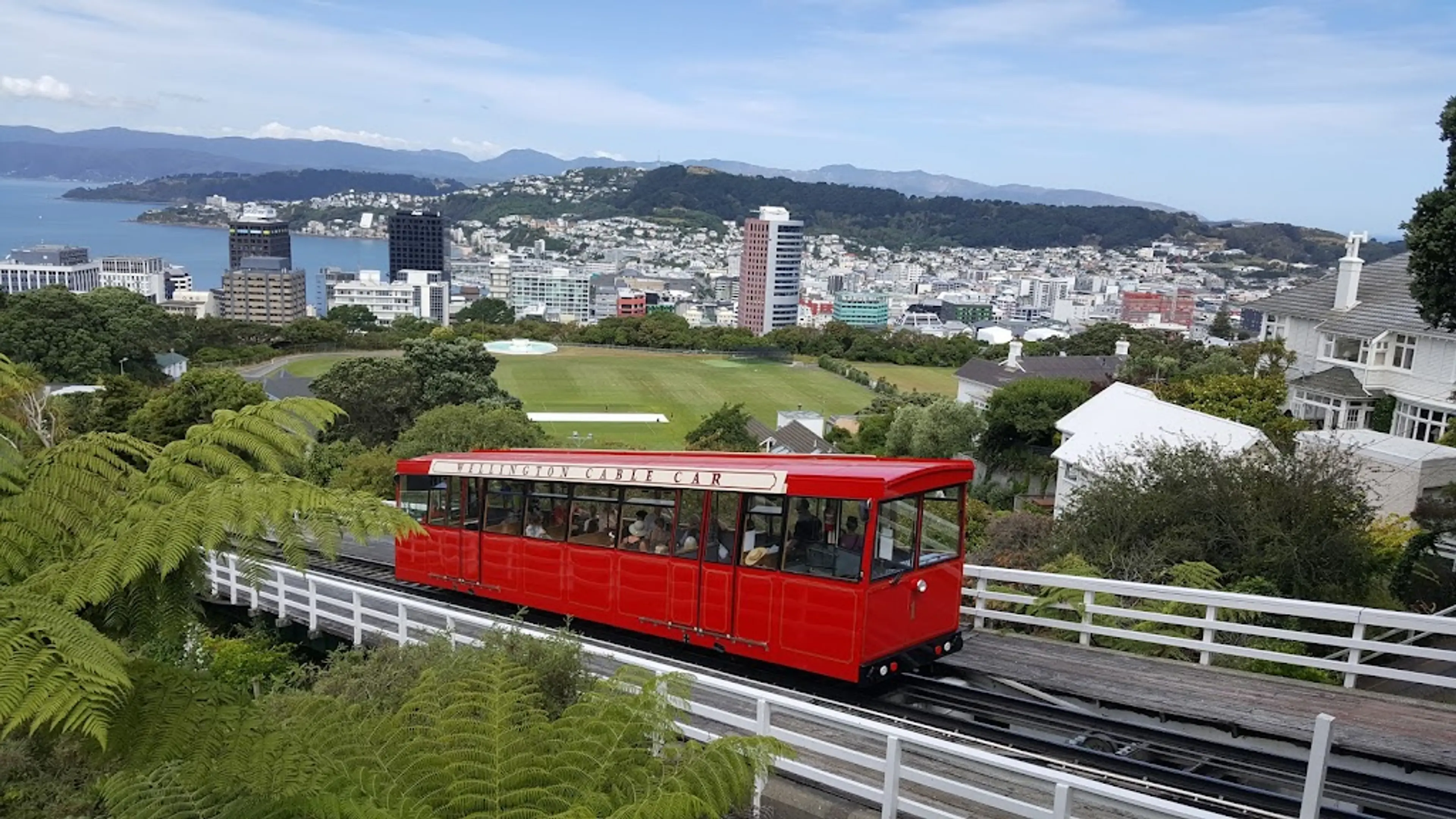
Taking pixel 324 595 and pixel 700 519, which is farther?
pixel 324 595

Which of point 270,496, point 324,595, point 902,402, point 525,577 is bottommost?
point 902,402

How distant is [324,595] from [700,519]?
743cm

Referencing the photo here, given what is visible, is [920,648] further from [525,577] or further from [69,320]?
[69,320]

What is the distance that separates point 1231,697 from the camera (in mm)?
8969

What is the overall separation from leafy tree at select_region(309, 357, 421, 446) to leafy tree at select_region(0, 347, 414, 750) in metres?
40.1

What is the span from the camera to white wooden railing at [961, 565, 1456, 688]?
905 centimetres

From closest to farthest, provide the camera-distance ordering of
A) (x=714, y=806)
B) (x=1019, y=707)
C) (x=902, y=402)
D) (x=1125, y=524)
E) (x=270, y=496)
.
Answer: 1. (x=270, y=496)
2. (x=714, y=806)
3. (x=1019, y=707)
4. (x=1125, y=524)
5. (x=902, y=402)

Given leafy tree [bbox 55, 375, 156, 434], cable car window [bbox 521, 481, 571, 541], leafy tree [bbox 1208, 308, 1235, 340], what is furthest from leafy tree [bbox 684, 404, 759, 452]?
leafy tree [bbox 1208, 308, 1235, 340]

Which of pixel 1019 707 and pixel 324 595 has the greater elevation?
pixel 1019 707

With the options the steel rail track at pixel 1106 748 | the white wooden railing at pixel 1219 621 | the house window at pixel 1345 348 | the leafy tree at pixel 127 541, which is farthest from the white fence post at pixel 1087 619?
the house window at pixel 1345 348

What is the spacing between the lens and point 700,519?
1013 cm

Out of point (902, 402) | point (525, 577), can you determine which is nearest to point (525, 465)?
point (525, 577)

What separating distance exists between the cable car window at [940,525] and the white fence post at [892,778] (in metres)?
3.10

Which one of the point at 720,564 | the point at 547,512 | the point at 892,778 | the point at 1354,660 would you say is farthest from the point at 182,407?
the point at 1354,660
